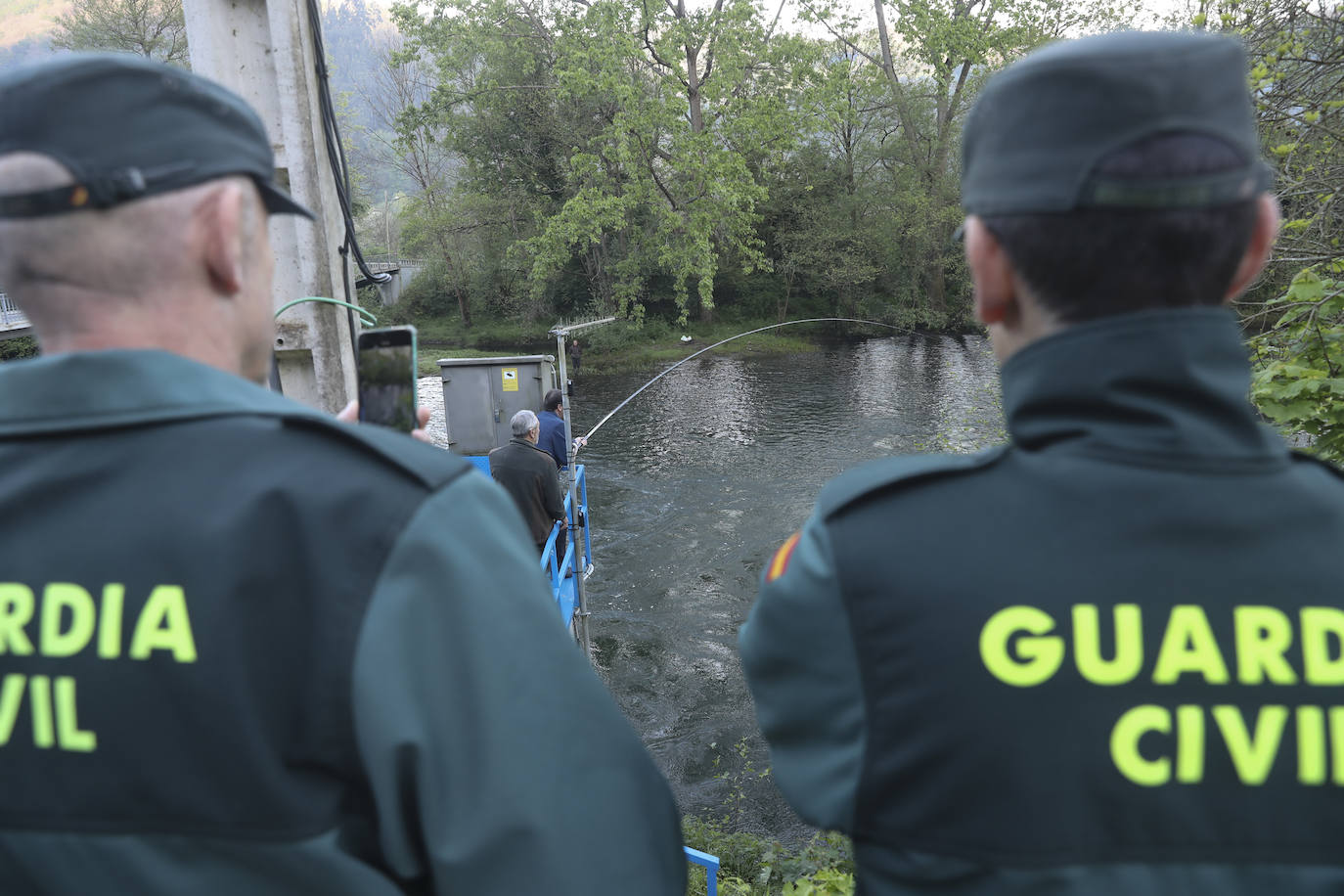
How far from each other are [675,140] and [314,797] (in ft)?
96.2

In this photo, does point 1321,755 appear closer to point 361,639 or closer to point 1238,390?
point 1238,390

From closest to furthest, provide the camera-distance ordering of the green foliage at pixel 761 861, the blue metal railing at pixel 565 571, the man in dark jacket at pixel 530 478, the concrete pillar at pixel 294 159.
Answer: the concrete pillar at pixel 294 159
the green foliage at pixel 761 861
the blue metal railing at pixel 565 571
the man in dark jacket at pixel 530 478

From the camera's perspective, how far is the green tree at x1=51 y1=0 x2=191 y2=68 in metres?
30.5

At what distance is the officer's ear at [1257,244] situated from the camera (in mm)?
1008

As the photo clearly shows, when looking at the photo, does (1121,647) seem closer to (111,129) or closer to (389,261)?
(111,129)

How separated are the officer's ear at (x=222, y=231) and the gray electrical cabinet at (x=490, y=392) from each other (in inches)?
361

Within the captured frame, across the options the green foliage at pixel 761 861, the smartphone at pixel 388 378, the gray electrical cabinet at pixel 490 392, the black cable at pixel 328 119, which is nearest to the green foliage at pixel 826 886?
the green foliage at pixel 761 861

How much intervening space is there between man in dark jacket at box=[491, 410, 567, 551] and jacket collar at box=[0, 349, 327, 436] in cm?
620

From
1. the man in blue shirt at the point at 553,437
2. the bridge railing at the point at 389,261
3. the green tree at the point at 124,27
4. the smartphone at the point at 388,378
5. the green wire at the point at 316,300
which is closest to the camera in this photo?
the smartphone at the point at 388,378

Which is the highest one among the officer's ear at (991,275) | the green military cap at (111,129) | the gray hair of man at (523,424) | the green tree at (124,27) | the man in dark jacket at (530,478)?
the green tree at (124,27)

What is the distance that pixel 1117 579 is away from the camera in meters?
0.96

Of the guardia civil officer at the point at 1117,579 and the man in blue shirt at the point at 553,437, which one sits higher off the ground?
the guardia civil officer at the point at 1117,579

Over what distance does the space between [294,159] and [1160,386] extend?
285 centimetres

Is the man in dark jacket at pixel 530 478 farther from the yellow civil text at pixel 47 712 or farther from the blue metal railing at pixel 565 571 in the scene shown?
the yellow civil text at pixel 47 712
